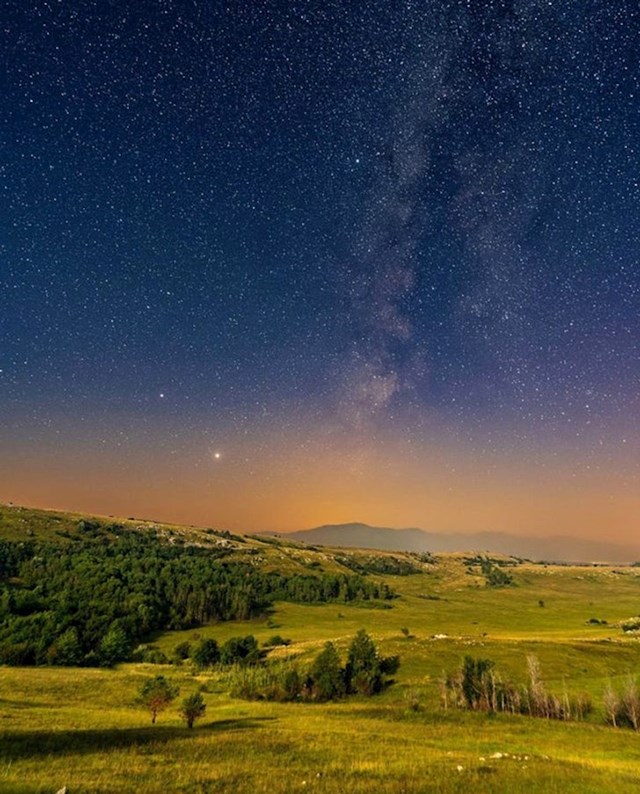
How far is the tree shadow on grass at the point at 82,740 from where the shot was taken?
33781 millimetres

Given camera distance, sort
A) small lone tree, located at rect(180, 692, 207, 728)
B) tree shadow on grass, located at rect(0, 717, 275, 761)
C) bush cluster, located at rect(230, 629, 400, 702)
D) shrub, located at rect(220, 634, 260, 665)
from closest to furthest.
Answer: tree shadow on grass, located at rect(0, 717, 275, 761), small lone tree, located at rect(180, 692, 207, 728), bush cluster, located at rect(230, 629, 400, 702), shrub, located at rect(220, 634, 260, 665)

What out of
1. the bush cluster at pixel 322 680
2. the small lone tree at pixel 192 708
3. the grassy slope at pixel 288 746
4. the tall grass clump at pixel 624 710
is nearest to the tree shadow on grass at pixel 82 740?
the grassy slope at pixel 288 746

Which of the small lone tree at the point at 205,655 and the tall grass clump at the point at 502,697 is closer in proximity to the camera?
the tall grass clump at the point at 502,697

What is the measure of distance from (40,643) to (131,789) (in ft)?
478

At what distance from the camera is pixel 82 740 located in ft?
127

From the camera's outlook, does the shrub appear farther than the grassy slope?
Yes

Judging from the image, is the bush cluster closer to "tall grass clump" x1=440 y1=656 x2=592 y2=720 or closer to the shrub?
"tall grass clump" x1=440 y1=656 x2=592 y2=720

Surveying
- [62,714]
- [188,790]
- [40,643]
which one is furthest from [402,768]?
[40,643]

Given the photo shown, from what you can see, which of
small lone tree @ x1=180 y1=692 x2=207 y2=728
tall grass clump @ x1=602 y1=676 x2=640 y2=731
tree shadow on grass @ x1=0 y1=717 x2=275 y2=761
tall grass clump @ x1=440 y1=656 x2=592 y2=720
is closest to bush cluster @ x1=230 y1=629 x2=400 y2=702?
tall grass clump @ x1=440 y1=656 x2=592 y2=720

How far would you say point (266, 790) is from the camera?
82.5ft

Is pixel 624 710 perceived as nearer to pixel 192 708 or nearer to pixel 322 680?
pixel 322 680

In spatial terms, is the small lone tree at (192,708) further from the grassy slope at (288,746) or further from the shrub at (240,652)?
the shrub at (240,652)

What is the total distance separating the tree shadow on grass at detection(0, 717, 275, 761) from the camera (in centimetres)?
3378

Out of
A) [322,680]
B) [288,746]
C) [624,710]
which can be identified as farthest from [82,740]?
[624,710]
